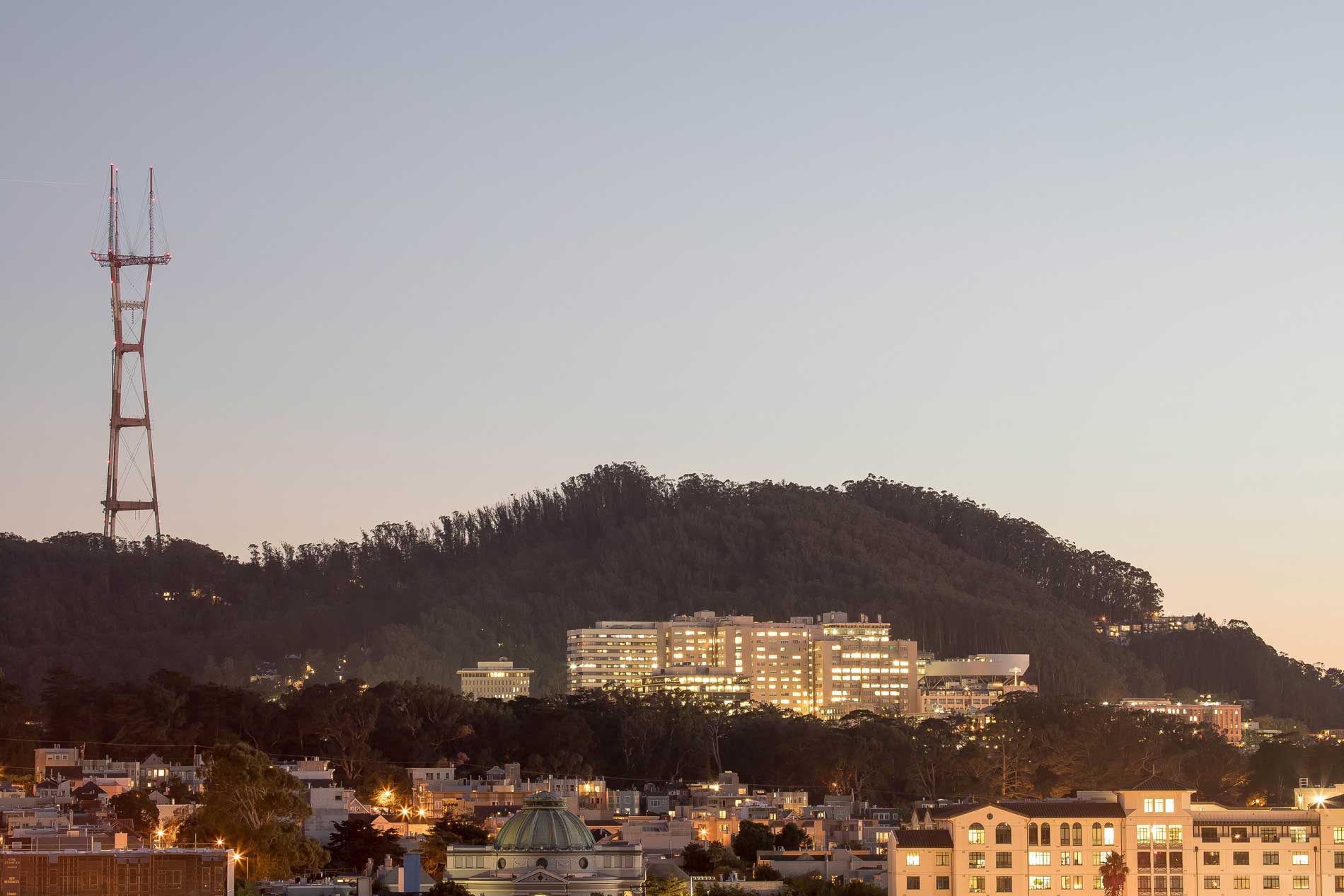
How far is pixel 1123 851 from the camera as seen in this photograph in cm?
7981

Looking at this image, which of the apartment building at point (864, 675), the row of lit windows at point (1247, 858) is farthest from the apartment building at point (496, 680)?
the row of lit windows at point (1247, 858)

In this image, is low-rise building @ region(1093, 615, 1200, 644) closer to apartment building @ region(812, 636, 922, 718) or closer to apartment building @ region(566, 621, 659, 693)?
apartment building @ region(812, 636, 922, 718)

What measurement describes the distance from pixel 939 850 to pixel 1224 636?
120 metres

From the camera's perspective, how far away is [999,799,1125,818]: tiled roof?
80125mm

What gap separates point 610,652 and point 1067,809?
93890 mm

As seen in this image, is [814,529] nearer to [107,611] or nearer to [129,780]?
[107,611]

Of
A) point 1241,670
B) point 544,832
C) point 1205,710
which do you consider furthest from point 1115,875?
point 1241,670

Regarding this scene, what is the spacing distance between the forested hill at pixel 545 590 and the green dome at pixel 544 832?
83.6 metres

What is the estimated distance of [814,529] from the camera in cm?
19012

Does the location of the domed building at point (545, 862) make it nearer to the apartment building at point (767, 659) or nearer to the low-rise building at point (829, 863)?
the low-rise building at point (829, 863)

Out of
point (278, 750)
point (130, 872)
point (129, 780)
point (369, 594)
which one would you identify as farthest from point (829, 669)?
point (130, 872)

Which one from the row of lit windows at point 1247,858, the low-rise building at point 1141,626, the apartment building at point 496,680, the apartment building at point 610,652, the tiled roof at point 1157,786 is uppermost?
the low-rise building at point 1141,626

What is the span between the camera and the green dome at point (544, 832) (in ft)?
224

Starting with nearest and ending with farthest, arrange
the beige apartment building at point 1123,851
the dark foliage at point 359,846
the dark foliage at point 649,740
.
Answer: the beige apartment building at point 1123,851 → the dark foliage at point 359,846 → the dark foliage at point 649,740
